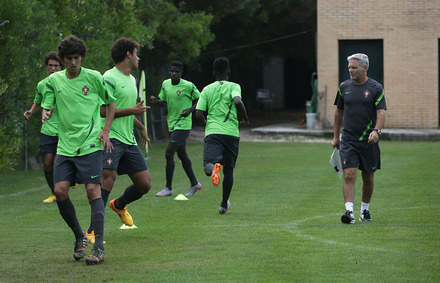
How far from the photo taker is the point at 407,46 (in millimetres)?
29109

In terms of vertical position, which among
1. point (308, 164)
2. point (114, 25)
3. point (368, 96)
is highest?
point (114, 25)

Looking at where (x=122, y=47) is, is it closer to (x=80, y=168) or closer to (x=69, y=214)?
(x=80, y=168)

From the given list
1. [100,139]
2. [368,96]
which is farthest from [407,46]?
[100,139]

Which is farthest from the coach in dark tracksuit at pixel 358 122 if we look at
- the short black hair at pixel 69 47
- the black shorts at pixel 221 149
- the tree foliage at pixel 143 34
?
the tree foliage at pixel 143 34

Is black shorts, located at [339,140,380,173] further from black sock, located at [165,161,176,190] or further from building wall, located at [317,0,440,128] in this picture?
building wall, located at [317,0,440,128]

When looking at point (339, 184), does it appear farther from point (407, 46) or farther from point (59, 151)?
point (407, 46)

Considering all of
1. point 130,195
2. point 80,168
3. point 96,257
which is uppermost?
point 80,168

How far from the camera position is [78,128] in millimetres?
7406

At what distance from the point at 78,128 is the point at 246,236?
2.34 metres

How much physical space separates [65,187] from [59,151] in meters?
0.34

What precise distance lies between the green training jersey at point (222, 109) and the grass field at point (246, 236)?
1.11m

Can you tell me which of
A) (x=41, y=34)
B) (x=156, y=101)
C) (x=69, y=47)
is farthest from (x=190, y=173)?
(x=69, y=47)

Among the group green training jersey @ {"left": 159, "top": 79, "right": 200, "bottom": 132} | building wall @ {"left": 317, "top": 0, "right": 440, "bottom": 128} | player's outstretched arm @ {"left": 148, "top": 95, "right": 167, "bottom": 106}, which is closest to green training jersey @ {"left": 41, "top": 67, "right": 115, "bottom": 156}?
player's outstretched arm @ {"left": 148, "top": 95, "right": 167, "bottom": 106}

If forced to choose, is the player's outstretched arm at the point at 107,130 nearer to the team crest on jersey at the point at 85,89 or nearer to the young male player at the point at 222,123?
the team crest on jersey at the point at 85,89
